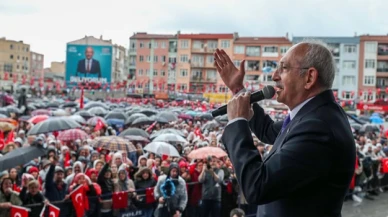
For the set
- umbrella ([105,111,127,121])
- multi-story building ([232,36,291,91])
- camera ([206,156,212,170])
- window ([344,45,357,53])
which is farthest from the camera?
multi-story building ([232,36,291,91])

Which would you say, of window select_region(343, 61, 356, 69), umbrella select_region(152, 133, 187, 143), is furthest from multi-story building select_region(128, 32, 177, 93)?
umbrella select_region(152, 133, 187, 143)

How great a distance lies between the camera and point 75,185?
26.3 feet

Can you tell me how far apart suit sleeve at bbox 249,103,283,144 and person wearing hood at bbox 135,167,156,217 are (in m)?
6.29

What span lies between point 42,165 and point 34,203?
2356 mm

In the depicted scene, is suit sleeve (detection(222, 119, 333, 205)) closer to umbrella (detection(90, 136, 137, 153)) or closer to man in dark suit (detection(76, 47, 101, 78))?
umbrella (detection(90, 136, 137, 153))

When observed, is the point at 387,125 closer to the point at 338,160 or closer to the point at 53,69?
the point at 338,160

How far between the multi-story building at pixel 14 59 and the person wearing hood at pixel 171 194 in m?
108

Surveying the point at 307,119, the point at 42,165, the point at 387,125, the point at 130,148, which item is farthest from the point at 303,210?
the point at 387,125

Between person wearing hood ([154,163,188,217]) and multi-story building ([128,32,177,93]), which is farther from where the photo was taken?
multi-story building ([128,32,177,93])

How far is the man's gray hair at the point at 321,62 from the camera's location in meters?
2.18

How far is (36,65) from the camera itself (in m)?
134

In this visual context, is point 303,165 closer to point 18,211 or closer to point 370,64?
point 18,211

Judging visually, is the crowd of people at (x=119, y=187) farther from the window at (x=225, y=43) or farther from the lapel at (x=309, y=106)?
the window at (x=225, y=43)

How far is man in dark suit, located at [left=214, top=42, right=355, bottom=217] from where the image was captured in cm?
197
